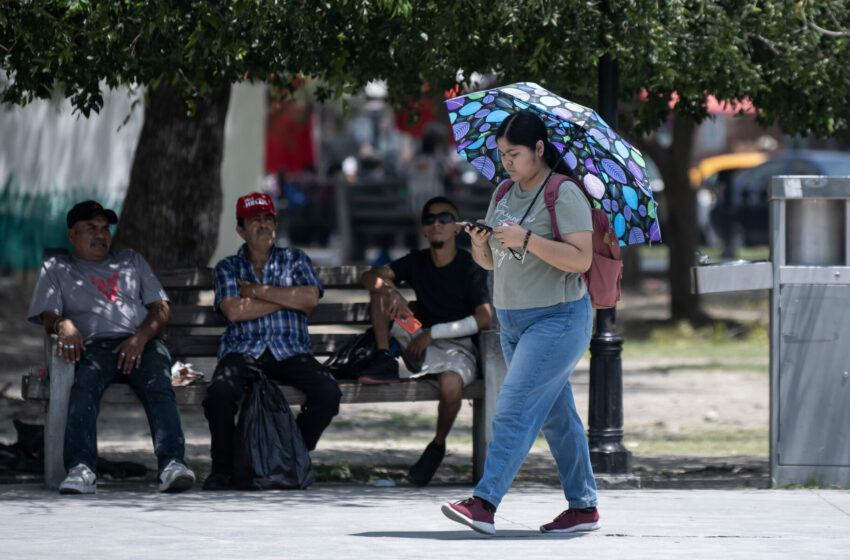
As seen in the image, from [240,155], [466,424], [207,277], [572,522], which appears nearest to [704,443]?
[466,424]

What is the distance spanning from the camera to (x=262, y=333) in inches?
285

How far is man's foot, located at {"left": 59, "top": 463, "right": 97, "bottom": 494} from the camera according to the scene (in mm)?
6570

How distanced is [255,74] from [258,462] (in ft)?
6.59

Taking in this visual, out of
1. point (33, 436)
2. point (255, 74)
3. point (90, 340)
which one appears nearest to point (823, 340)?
point (255, 74)

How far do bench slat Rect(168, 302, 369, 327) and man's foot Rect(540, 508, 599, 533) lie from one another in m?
2.17

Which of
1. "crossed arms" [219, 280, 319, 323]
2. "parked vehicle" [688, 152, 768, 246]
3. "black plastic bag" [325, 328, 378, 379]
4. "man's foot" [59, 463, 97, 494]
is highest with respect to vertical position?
"parked vehicle" [688, 152, 768, 246]

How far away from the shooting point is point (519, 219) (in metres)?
5.49

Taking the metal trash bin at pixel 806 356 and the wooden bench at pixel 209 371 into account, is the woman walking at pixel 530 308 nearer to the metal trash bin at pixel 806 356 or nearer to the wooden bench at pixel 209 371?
the wooden bench at pixel 209 371

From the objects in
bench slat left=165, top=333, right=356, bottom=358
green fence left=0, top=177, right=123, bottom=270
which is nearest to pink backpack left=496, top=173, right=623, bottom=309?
bench slat left=165, top=333, right=356, bottom=358

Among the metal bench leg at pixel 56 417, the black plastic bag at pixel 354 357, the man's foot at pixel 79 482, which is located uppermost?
the black plastic bag at pixel 354 357

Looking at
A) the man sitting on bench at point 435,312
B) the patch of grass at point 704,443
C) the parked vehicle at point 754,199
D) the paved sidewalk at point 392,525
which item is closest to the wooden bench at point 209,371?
the man sitting on bench at point 435,312

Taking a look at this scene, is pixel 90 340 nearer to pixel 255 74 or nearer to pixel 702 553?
pixel 255 74

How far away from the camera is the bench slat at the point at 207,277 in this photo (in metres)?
7.58

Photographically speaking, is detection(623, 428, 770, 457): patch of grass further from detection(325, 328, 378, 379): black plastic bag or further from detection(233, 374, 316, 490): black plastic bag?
detection(233, 374, 316, 490): black plastic bag
